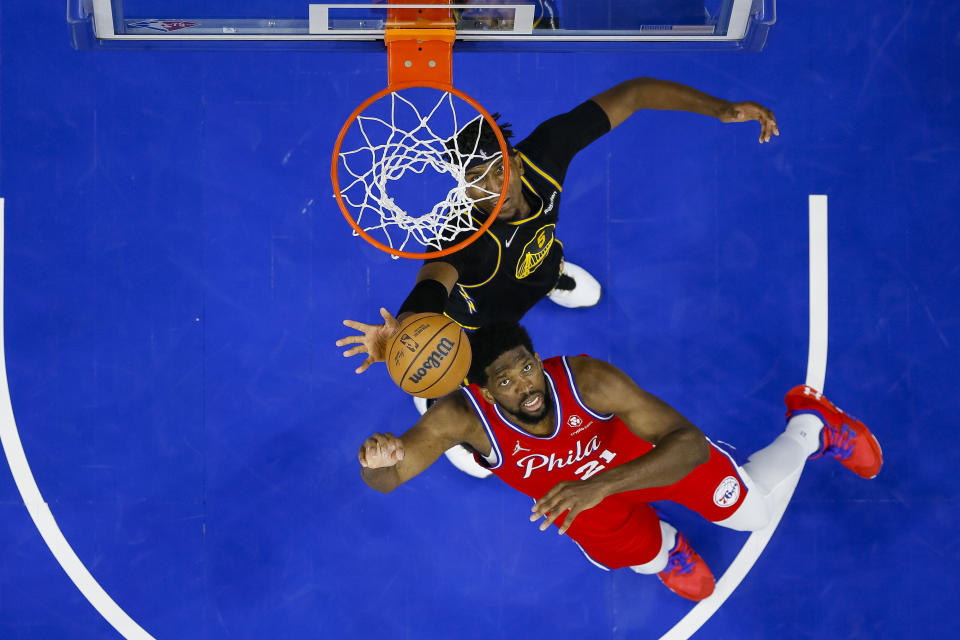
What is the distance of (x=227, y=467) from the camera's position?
4484 millimetres

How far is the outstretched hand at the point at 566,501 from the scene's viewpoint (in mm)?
2791

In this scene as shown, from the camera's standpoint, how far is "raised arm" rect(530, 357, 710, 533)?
2838mm

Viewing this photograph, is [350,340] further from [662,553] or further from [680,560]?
[680,560]

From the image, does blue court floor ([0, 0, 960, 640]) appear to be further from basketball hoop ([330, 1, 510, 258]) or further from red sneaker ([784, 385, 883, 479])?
basketball hoop ([330, 1, 510, 258])

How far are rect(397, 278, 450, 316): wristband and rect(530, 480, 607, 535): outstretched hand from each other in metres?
0.93

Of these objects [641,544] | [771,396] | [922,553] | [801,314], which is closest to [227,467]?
[641,544]

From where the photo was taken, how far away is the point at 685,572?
420 cm

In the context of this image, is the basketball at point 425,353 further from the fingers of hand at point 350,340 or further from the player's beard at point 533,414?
the player's beard at point 533,414

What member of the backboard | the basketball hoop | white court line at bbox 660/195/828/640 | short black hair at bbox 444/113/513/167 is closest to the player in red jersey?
white court line at bbox 660/195/828/640

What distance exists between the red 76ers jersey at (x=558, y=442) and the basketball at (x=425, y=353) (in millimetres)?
413

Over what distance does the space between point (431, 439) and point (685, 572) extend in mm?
1818

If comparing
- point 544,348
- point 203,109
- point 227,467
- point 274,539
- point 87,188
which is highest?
point 203,109

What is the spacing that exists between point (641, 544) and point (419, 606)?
1391mm

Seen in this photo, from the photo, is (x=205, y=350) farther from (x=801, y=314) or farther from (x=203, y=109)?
(x=801, y=314)
